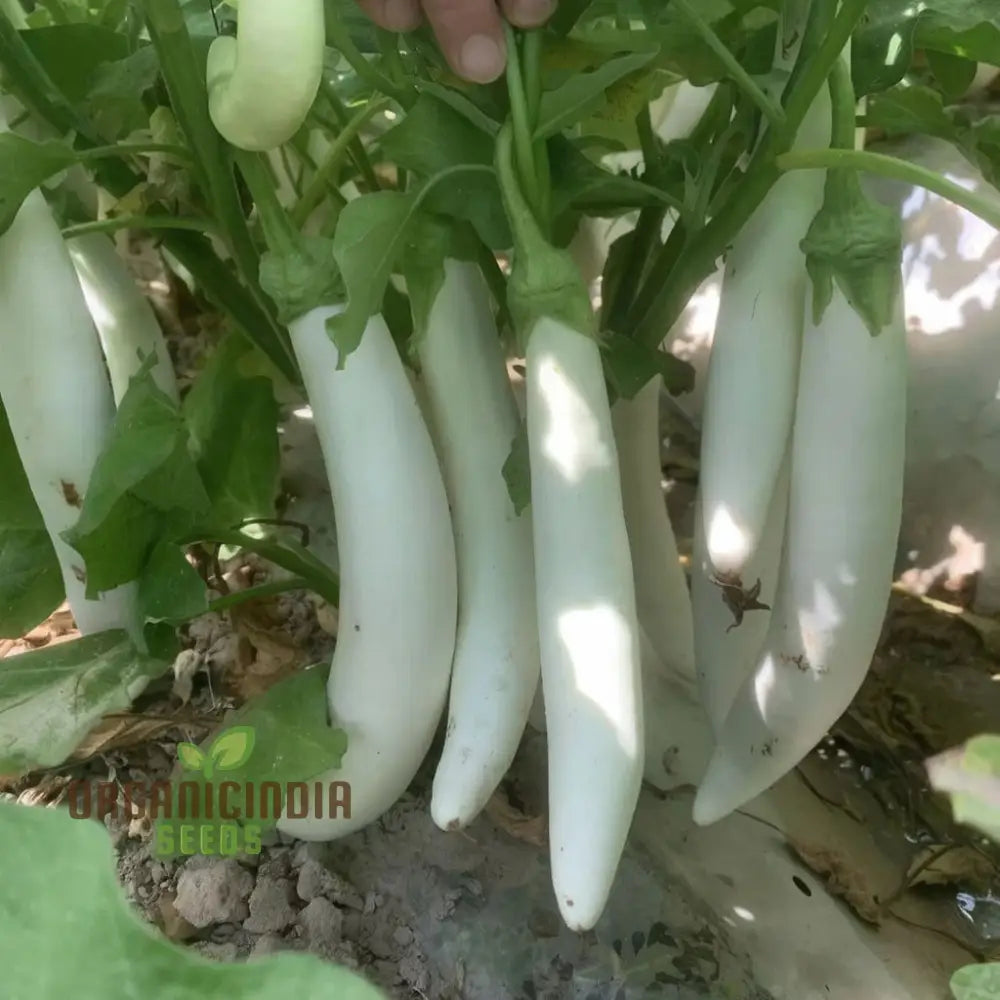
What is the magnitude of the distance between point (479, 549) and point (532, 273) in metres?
0.15

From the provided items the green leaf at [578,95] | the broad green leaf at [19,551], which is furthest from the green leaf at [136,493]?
the green leaf at [578,95]

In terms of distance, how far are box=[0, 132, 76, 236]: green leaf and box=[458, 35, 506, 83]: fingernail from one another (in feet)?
0.63

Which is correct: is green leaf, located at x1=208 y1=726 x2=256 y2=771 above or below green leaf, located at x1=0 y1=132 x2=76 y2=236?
below

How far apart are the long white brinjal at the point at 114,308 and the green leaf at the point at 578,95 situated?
0.30m

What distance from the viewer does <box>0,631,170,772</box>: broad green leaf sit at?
55 centimetres

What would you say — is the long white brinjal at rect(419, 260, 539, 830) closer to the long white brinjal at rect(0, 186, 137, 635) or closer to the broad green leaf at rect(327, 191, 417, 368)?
the broad green leaf at rect(327, 191, 417, 368)

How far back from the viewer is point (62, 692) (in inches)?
22.9

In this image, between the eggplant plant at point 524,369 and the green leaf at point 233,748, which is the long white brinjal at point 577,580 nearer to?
the eggplant plant at point 524,369

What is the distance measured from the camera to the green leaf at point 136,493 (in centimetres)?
50

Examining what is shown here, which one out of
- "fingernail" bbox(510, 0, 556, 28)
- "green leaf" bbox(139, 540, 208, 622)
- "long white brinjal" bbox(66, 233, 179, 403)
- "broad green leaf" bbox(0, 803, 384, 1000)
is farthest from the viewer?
"long white brinjal" bbox(66, 233, 179, 403)

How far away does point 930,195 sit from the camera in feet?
3.35

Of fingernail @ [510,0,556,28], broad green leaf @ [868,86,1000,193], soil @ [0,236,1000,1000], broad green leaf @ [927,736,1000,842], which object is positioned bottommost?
soil @ [0,236,1000,1000]

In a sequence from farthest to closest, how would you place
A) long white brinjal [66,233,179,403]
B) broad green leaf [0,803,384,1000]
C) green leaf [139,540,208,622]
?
1. long white brinjal [66,233,179,403]
2. green leaf [139,540,208,622]
3. broad green leaf [0,803,384,1000]

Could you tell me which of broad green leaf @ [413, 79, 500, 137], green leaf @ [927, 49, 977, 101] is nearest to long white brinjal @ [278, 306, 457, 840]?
broad green leaf @ [413, 79, 500, 137]
